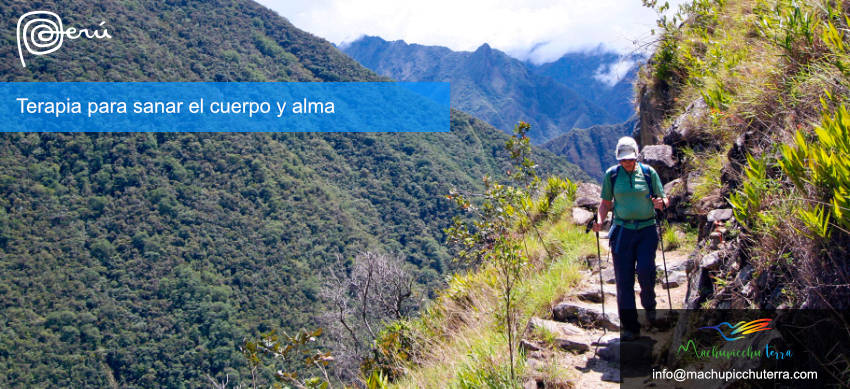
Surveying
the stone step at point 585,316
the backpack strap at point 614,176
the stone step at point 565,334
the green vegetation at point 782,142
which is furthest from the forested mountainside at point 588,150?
the backpack strap at point 614,176

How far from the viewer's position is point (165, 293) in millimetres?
57469

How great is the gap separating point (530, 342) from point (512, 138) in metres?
3.36

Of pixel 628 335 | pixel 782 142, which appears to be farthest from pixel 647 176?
pixel 628 335

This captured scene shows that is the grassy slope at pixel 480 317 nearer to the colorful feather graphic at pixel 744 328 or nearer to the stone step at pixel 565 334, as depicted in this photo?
the stone step at pixel 565 334

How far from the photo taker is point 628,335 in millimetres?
4094

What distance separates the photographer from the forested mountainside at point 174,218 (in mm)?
49188

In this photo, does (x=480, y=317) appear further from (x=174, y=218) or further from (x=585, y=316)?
(x=174, y=218)

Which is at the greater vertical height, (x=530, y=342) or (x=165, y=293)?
(x=530, y=342)

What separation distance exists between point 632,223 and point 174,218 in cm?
7401

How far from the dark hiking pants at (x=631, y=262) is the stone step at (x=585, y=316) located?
0.38m

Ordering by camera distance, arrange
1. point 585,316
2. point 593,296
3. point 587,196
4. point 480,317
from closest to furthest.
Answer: point 585,316
point 593,296
point 480,317
point 587,196

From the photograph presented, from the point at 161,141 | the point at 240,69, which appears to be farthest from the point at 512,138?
the point at 240,69

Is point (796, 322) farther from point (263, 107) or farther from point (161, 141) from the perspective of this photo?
point (263, 107)

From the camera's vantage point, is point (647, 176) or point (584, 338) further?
point (584, 338)
